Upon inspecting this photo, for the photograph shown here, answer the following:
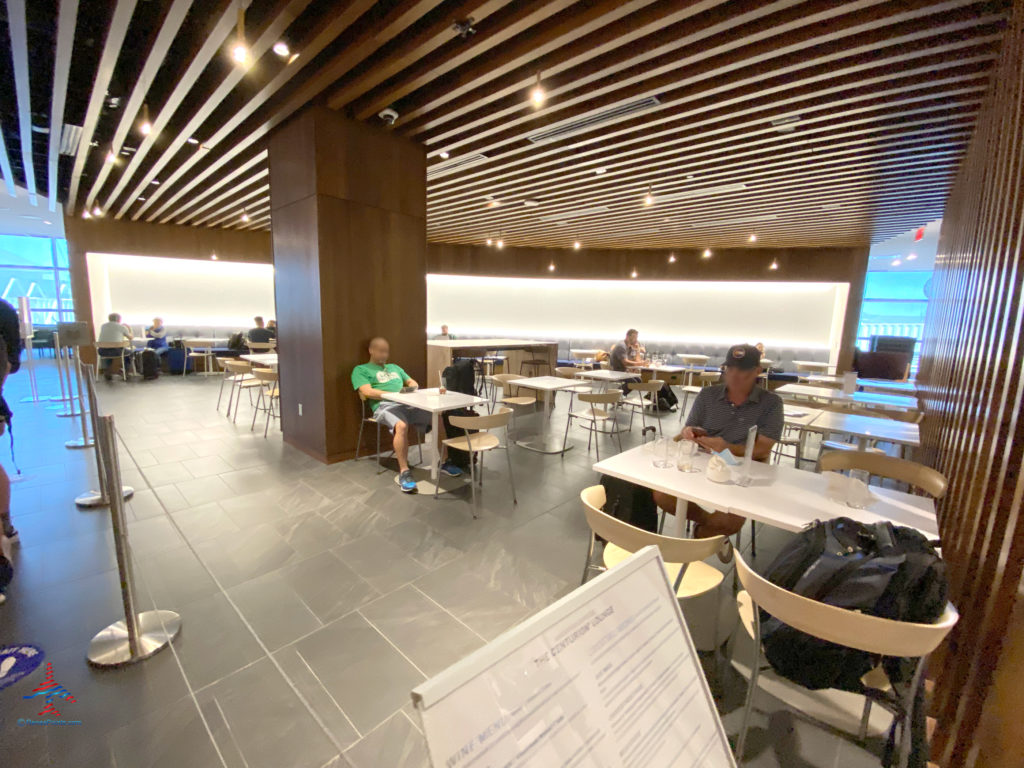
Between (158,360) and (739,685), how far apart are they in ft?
38.8

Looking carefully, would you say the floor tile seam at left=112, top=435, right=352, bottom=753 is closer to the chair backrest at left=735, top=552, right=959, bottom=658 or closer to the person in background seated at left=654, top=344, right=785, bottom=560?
the chair backrest at left=735, top=552, right=959, bottom=658

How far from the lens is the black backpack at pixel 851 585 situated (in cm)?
123

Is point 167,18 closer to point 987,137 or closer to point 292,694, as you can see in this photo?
point 292,694

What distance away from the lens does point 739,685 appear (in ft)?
6.20

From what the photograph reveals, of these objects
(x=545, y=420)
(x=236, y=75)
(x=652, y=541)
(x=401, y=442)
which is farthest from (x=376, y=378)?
(x=652, y=541)

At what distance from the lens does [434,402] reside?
145 inches

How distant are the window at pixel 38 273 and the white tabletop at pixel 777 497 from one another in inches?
619

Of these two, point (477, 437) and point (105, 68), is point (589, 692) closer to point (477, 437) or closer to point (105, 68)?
point (477, 437)

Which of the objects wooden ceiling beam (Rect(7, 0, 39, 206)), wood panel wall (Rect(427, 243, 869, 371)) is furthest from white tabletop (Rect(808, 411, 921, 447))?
wood panel wall (Rect(427, 243, 869, 371))

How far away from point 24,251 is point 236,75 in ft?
47.5

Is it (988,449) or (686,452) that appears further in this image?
(686,452)

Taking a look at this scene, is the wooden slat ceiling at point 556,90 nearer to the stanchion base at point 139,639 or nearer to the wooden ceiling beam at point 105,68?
the wooden ceiling beam at point 105,68

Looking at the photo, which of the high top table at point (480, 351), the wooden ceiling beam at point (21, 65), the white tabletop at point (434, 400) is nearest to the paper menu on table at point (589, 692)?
the white tabletop at point (434, 400)

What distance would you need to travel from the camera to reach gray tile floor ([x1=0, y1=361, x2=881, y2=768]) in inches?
61.9
